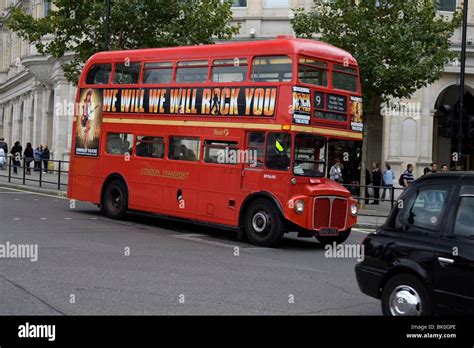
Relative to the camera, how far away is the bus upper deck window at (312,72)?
15117 mm

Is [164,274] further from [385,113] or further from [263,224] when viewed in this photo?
[385,113]

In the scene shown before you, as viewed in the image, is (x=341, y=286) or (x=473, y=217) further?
(x=341, y=286)

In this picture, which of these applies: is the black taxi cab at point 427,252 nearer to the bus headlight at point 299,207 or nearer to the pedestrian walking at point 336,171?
the bus headlight at point 299,207

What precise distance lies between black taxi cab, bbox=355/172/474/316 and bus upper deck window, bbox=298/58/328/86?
7.42 m

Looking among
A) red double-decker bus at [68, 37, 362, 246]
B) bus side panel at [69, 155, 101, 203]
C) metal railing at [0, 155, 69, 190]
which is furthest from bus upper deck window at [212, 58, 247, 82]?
metal railing at [0, 155, 69, 190]

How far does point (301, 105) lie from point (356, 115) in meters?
1.78

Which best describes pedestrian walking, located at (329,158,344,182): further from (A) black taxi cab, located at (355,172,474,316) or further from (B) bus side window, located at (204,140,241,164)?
(A) black taxi cab, located at (355,172,474,316)

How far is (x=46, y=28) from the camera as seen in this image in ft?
97.5

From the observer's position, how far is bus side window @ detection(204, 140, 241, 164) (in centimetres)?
1590

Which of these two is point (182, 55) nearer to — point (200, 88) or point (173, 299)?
point (200, 88)

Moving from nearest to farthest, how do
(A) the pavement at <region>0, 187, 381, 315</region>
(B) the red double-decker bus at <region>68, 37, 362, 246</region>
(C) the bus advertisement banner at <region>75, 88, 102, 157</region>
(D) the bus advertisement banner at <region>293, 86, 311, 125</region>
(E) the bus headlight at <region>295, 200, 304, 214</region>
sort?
(A) the pavement at <region>0, 187, 381, 315</region> < (E) the bus headlight at <region>295, 200, 304, 214</region> < (D) the bus advertisement banner at <region>293, 86, 311, 125</region> < (B) the red double-decker bus at <region>68, 37, 362, 246</region> < (C) the bus advertisement banner at <region>75, 88, 102, 157</region>

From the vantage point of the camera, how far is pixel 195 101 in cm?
1680
